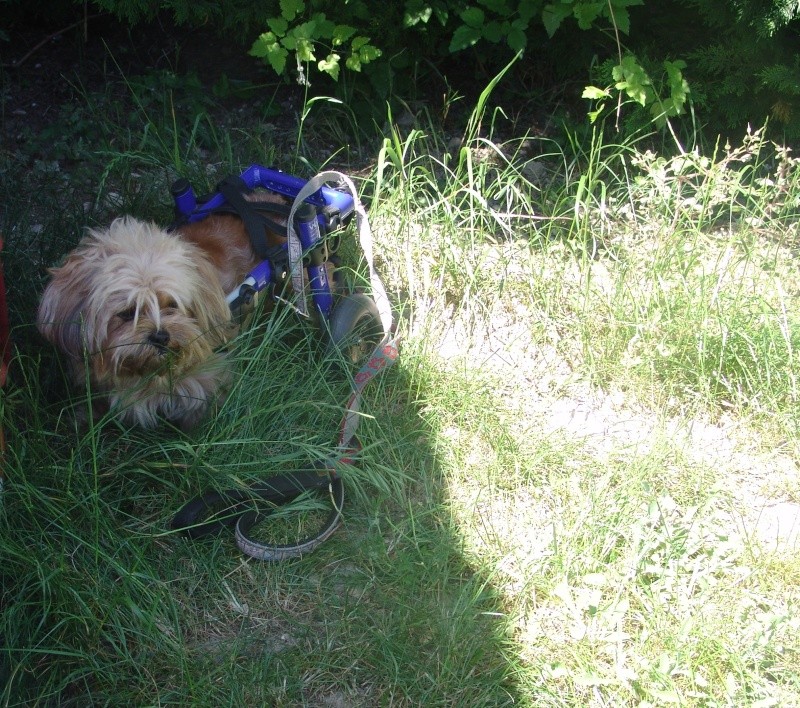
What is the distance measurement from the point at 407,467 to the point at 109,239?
1160mm

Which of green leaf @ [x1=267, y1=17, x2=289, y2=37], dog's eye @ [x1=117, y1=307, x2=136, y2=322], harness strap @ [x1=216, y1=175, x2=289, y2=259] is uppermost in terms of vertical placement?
green leaf @ [x1=267, y1=17, x2=289, y2=37]

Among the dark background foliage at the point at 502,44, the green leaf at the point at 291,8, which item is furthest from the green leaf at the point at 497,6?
the green leaf at the point at 291,8

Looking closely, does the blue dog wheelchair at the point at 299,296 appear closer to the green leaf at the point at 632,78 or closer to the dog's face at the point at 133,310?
the dog's face at the point at 133,310

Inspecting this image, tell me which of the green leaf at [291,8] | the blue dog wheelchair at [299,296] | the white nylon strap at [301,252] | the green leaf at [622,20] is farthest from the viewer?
the green leaf at [291,8]

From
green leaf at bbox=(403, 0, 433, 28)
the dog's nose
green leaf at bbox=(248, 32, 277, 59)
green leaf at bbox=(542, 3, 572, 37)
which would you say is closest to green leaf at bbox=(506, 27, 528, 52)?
green leaf at bbox=(542, 3, 572, 37)

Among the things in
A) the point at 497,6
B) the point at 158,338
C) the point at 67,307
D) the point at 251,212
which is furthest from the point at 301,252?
the point at 497,6

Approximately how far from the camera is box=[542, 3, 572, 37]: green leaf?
132 inches

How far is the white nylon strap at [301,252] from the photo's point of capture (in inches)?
107

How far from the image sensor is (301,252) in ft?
8.99

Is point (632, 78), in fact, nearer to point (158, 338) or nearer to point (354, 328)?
point (354, 328)

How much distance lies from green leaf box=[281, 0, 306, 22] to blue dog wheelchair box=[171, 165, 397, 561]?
35.2 inches

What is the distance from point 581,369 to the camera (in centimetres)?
304

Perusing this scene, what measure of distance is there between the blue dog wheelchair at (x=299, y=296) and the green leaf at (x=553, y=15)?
3.57 feet

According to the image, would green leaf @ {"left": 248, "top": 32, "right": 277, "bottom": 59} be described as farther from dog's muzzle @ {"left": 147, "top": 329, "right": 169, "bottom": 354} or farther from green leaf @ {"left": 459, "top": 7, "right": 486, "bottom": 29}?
dog's muzzle @ {"left": 147, "top": 329, "right": 169, "bottom": 354}
